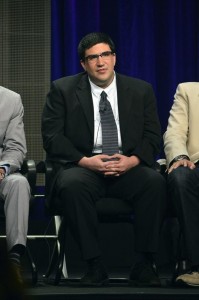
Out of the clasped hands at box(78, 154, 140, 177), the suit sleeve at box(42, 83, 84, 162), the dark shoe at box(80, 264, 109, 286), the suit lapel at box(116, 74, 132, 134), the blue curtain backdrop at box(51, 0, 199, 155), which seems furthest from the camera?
the blue curtain backdrop at box(51, 0, 199, 155)

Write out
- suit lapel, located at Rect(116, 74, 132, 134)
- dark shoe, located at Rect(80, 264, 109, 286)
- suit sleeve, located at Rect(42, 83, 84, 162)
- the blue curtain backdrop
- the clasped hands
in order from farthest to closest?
the blue curtain backdrop → suit lapel, located at Rect(116, 74, 132, 134) → suit sleeve, located at Rect(42, 83, 84, 162) → the clasped hands → dark shoe, located at Rect(80, 264, 109, 286)

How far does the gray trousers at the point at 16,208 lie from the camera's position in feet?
9.64

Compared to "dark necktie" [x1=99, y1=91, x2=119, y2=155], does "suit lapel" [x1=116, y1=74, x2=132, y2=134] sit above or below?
above

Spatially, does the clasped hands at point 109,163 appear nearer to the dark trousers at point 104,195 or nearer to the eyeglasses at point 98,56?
the dark trousers at point 104,195

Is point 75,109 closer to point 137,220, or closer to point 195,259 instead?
point 137,220

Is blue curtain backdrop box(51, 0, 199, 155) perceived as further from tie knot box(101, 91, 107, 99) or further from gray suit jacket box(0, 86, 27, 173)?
tie knot box(101, 91, 107, 99)

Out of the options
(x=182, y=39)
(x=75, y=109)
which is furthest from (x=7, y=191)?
(x=182, y=39)

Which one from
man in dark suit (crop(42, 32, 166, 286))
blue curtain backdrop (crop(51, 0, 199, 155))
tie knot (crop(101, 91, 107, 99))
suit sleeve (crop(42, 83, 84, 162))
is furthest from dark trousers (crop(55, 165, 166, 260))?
blue curtain backdrop (crop(51, 0, 199, 155))

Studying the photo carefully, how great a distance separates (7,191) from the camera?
303cm

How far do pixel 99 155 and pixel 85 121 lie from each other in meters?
0.25

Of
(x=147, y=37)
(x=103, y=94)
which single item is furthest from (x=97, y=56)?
(x=147, y=37)

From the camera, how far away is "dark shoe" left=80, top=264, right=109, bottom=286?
2.90 m

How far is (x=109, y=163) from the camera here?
10.4ft

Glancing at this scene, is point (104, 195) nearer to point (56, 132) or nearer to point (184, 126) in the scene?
point (56, 132)
